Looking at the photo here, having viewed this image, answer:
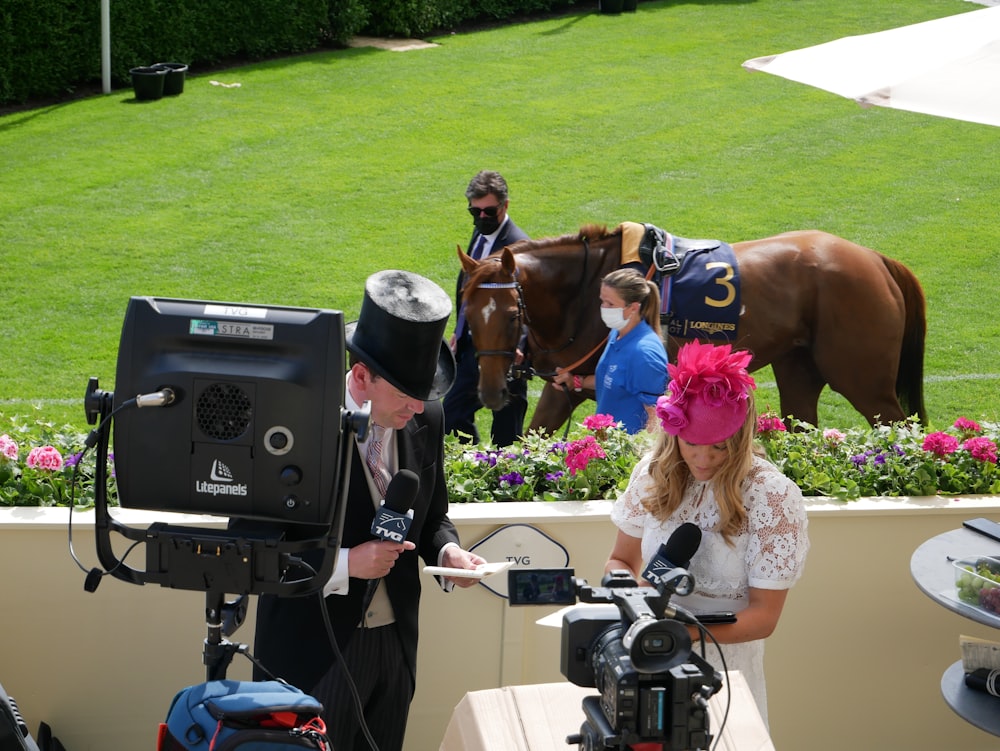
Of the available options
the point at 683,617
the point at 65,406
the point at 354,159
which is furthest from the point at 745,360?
the point at 354,159

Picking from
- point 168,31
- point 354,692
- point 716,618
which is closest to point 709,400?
point 716,618

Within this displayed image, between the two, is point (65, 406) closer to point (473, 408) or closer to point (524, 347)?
point (473, 408)

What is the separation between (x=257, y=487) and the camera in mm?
2912

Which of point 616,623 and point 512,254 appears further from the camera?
point 512,254

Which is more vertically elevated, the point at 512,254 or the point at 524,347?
the point at 512,254

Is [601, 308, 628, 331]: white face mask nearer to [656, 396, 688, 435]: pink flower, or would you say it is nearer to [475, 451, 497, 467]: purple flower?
[475, 451, 497, 467]: purple flower

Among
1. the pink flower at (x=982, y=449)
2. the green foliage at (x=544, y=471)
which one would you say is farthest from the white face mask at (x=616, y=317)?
the pink flower at (x=982, y=449)

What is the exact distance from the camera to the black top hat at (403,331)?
11.6 feet

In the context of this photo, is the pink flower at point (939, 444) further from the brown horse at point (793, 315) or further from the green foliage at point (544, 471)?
the brown horse at point (793, 315)

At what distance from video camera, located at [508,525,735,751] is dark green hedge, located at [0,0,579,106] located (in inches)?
676

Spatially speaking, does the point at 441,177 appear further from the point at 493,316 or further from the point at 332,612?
the point at 332,612

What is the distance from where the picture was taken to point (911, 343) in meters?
8.71

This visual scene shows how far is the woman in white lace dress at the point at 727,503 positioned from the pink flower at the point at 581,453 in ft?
4.63

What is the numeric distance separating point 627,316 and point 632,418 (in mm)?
564
